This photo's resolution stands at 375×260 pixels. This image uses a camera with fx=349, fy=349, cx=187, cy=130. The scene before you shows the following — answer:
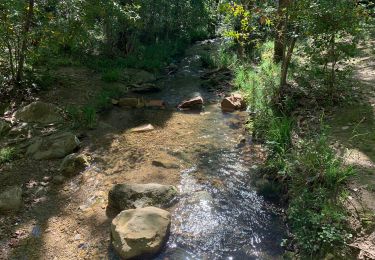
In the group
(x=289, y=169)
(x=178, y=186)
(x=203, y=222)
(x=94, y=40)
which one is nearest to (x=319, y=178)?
(x=289, y=169)

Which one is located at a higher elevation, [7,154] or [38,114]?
[38,114]

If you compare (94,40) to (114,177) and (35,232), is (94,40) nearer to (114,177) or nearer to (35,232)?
(114,177)

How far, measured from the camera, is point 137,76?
1150cm

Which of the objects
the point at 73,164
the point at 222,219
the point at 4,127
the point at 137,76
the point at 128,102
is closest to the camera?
the point at 222,219

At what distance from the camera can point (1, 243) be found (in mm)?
4352

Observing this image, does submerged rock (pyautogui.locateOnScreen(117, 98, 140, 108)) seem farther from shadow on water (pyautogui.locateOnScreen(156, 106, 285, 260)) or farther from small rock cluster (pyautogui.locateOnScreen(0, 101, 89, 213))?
shadow on water (pyautogui.locateOnScreen(156, 106, 285, 260))

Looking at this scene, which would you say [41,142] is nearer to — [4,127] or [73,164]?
[4,127]

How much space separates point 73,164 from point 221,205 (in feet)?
8.72

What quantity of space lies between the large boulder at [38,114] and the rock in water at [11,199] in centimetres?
246

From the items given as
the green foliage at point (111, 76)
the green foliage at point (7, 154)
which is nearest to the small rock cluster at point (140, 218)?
the green foliage at point (7, 154)

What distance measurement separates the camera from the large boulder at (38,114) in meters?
7.32

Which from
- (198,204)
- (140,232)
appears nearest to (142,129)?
(198,204)

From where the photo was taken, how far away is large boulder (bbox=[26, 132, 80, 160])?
630 centimetres

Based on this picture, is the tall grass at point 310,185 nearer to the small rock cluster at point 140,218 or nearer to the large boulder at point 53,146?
the small rock cluster at point 140,218
